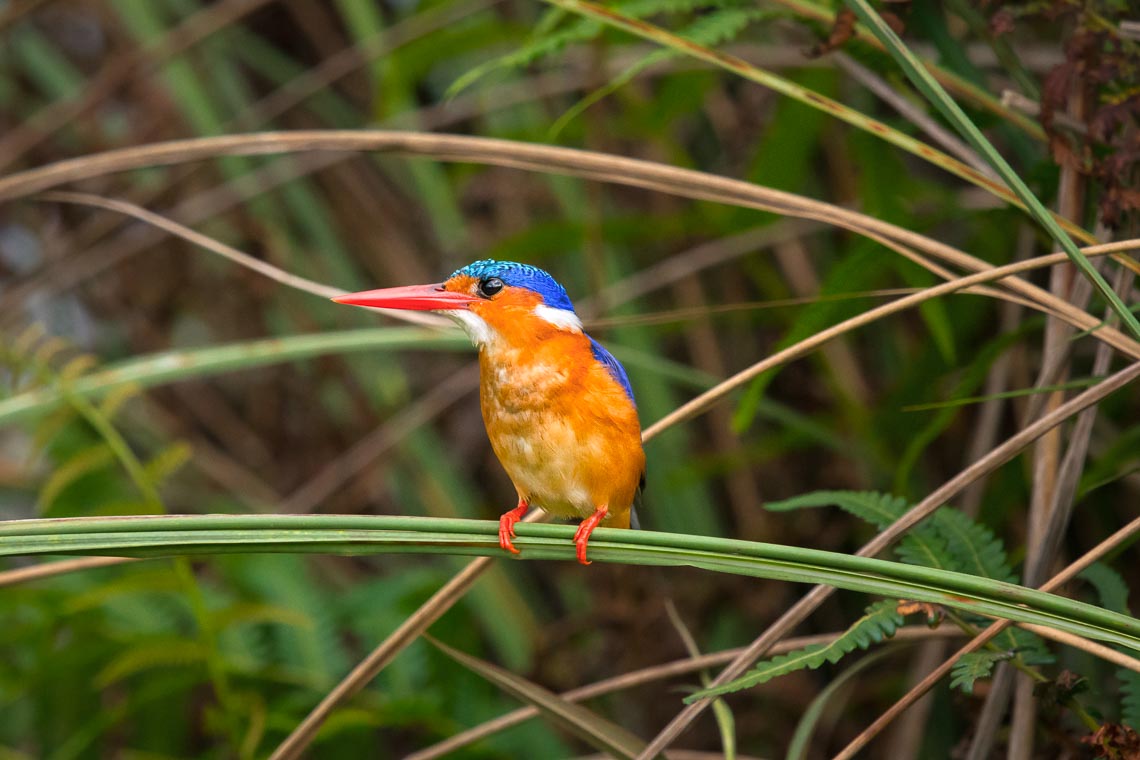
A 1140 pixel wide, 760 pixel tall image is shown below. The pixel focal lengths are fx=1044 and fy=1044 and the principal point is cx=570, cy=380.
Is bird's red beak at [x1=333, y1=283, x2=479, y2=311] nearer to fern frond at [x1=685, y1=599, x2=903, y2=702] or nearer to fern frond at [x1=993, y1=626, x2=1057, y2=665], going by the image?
fern frond at [x1=685, y1=599, x2=903, y2=702]

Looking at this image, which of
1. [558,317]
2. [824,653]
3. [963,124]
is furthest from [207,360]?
[963,124]

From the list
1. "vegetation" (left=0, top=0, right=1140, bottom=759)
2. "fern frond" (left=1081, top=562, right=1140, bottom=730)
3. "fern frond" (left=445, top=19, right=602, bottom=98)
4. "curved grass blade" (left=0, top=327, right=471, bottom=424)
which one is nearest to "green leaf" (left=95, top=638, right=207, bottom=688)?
"vegetation" (left=0, top=0, right=1140, bottom=759)

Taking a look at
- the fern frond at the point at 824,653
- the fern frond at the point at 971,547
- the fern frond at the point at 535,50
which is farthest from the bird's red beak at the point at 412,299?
the fern frond at the point at 971,547

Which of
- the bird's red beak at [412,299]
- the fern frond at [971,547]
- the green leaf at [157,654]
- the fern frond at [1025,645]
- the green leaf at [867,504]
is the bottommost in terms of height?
the fern frond at [1025,645]

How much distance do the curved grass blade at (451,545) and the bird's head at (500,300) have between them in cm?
57

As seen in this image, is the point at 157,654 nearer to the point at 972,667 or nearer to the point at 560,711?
the point at 560,711

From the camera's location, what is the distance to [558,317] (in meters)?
1.78

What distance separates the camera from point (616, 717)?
3.11m

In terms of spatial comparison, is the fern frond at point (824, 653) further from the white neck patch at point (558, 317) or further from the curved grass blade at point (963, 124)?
the white neck patch at point (558, 317)

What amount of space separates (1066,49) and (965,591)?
100 centimetres

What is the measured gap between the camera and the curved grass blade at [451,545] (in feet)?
3.83

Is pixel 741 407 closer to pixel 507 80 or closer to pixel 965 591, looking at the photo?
pixel 965 591

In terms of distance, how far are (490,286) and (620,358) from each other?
0.92m

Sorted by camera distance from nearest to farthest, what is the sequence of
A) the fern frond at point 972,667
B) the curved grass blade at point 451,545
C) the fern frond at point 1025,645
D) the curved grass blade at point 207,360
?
the curved grass blade at point 451,545 < the fern frond at point 972,667 < the fern frond at point 1025,645 < the curved grass blade at point 207,360
